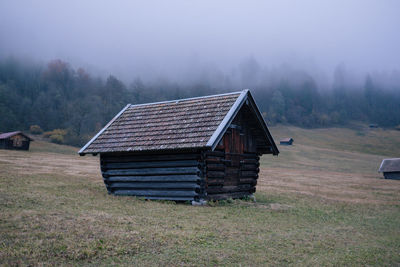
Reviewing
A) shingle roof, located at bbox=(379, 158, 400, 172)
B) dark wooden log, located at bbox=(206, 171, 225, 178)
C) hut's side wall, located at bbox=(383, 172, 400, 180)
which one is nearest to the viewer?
dark wooden log, located at bbox=(206, 171, 225, 178)

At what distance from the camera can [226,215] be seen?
13289 millimetres

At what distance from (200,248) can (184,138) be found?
8.07 m

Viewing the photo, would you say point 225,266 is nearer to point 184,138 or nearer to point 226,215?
point 226,215

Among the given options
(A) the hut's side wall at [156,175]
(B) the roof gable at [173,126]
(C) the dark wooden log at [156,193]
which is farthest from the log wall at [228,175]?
(B) the roof gable at [173,126]

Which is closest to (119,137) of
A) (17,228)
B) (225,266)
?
(17,228)

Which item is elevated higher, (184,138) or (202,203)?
(184,138)

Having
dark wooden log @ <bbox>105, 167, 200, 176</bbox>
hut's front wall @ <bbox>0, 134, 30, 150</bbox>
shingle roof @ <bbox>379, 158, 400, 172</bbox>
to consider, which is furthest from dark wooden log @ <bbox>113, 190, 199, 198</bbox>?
hut's front wall @ <bbox>0, 134, 30, 150</bbox>

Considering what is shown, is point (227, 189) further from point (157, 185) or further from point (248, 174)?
point (157, 185)

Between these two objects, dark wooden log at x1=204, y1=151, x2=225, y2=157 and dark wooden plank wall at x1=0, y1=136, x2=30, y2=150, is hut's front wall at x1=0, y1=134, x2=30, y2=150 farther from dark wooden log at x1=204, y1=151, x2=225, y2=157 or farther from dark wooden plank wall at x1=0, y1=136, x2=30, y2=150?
dark wooden log at x1=204, y1=151, x2=225, y2=157

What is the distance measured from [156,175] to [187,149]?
245 centimetres

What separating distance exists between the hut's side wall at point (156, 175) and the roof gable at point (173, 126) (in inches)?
29.6

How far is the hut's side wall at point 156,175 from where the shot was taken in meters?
15.8

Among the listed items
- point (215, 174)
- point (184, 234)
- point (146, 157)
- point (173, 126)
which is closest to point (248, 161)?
point (215, 174)

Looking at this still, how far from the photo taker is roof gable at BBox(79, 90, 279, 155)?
15.5 meters
